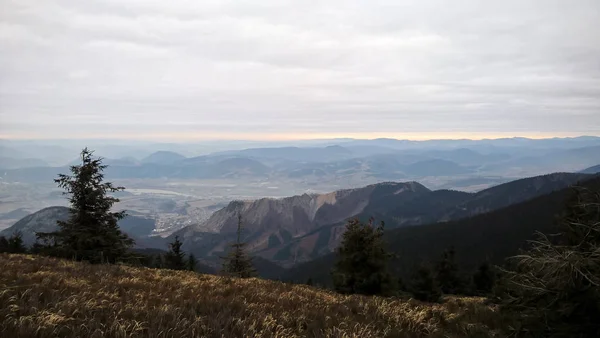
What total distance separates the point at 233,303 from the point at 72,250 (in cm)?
1768

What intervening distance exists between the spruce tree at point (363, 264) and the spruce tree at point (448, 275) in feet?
100

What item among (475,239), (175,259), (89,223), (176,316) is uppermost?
(176,316)

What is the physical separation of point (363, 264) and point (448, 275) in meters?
32.7

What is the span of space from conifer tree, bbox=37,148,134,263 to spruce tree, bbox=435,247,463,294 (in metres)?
39.8

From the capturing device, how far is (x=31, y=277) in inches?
341

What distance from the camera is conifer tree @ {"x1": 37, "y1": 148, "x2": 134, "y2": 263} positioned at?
20.9 meters

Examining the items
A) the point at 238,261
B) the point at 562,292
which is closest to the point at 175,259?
the point at 238,261

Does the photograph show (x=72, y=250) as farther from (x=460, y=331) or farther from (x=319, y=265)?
(x=319, y=265)

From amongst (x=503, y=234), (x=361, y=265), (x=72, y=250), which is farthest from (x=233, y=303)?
(x=503, y=234)

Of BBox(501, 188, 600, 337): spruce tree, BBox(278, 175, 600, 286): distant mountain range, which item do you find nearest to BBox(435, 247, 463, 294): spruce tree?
BBox(501, 188, 600, 337): spruce tree

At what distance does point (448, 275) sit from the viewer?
46875mm

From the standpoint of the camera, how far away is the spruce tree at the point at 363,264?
63.6ft

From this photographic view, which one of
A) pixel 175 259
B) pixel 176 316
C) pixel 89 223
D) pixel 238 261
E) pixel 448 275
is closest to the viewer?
pixel 176 316

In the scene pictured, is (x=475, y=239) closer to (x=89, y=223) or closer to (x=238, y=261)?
(x=238, y=261)
